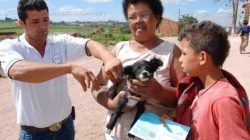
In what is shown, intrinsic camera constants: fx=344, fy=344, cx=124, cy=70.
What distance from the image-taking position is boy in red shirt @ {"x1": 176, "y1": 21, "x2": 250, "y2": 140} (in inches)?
77.1

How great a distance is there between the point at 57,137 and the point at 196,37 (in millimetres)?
1769

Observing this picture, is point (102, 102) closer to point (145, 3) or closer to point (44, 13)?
point (145, 3)

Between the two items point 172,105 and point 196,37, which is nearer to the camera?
point 196,37

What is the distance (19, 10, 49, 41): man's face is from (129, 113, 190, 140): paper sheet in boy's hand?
1.36 meters

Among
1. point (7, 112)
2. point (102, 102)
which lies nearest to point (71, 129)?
point (102, 102)

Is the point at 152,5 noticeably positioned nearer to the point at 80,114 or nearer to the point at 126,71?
the point at 126,71

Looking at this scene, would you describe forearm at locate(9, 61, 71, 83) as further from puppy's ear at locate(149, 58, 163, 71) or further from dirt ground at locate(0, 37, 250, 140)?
dirt ground at locate(0, 37, 250, 140)

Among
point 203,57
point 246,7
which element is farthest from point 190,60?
point 246,7

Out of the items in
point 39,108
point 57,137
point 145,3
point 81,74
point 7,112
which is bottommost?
point 7,112

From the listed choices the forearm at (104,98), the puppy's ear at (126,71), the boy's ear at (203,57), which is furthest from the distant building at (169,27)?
the boy's ear at (203,57)

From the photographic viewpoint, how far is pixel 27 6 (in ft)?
10.3

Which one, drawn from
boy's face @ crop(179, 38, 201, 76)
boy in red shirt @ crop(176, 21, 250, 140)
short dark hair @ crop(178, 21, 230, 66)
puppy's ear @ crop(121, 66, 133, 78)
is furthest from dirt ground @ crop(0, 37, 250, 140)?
short dark hair @ crop(178, 21, 230, 66)

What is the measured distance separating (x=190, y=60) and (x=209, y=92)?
25 centimetres

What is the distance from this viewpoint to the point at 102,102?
2.72 m
